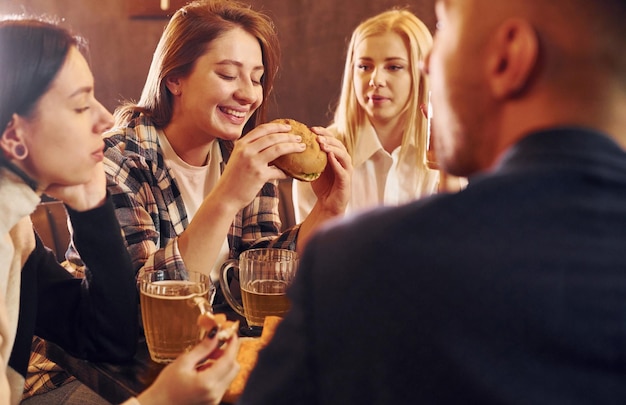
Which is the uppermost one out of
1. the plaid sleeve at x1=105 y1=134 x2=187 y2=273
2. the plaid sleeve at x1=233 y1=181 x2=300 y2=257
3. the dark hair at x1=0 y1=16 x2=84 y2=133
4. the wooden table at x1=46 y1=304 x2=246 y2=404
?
the dark hair at x1=0 y1=16 x2=84 y2=133

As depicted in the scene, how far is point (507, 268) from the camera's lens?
0.50m

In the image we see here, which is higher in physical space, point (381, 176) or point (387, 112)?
point (387, 112)

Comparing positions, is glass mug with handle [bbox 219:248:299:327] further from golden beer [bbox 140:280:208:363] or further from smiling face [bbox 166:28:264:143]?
smiling face [bbox 166:28:264:143]

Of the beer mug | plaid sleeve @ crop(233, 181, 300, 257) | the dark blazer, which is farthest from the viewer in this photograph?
plaid sleeve @ crop(233, 181, 300, 257)

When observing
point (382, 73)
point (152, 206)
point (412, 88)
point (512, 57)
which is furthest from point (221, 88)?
point (512, 57)

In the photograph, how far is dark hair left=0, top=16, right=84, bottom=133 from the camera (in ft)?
3.02

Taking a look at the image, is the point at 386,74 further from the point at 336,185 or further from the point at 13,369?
the point at 13,369

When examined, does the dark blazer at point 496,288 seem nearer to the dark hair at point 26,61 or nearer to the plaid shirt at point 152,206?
the dark hair at point 26,61

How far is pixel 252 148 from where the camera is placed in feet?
4.66

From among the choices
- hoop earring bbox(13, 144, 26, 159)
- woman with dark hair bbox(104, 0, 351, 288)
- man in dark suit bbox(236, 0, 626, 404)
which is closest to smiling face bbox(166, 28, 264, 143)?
woman with dark hair bbox(104, 0, 351, 288)

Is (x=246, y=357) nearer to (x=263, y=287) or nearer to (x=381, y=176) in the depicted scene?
(x=263, y=287)

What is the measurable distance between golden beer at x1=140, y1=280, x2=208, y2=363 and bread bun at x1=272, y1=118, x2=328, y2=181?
0.44 metres

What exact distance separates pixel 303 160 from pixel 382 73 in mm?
1049

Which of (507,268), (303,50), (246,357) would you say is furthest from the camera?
(303,50)
